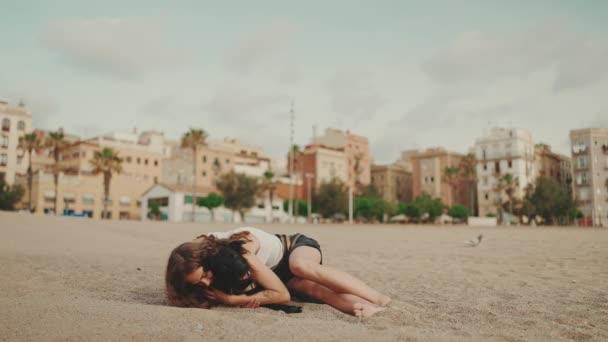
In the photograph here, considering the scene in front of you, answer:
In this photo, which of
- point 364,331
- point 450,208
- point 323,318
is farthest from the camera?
point 450,208

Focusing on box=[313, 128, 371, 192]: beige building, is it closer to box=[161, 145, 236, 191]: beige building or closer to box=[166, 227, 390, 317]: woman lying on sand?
box=[161, 145, 236, 191]: beige building

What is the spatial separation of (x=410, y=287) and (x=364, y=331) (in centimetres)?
308

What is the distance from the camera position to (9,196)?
6303cm

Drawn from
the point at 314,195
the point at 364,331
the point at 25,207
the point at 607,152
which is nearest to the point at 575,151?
the point at 607,152

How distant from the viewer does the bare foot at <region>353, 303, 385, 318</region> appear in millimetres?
4223

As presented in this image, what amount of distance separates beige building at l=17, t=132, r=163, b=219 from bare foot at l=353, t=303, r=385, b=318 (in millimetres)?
67629

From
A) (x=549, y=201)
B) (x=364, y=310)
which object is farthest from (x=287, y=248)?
(x=549, y=201)

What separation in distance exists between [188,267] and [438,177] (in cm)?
9840

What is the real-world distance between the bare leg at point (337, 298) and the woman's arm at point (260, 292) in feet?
1.41

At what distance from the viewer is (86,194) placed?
247 ft

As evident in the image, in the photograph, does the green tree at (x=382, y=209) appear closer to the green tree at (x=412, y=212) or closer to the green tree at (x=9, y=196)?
the green tree at (x=412, y=212)

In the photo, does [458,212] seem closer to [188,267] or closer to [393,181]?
[393,181]

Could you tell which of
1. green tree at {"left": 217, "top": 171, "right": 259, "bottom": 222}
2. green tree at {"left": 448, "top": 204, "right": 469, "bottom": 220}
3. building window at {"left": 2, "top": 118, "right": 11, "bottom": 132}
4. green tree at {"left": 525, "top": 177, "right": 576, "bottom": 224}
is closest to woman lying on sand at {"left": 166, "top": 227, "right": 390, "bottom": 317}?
green tree at {"left": 217, "top": 171, "right": 259, "bottom": 222}

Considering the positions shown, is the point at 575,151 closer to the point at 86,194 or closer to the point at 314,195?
the point at 314,195
